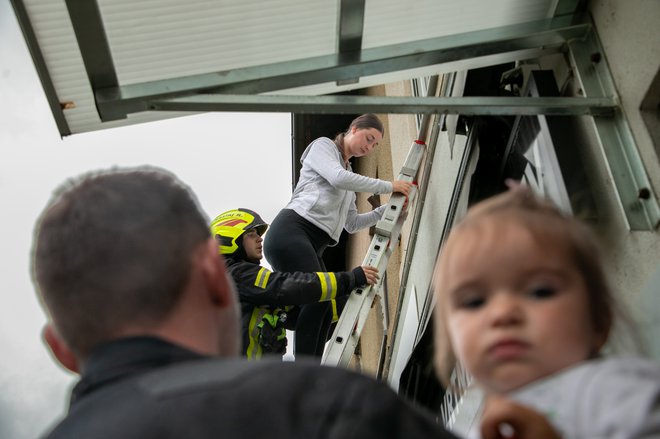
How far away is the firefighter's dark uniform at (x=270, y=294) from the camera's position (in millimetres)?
4246

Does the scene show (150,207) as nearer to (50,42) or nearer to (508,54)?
(50,42)

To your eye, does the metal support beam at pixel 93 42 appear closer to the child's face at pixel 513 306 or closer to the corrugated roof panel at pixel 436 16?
the corrugated roof panel at pixel 436 16

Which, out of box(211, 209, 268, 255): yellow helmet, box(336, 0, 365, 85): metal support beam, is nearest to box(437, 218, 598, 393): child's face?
box(336, 0, 365, 85): metal support beam

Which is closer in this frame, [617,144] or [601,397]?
[601,397]

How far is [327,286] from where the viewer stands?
429 cm

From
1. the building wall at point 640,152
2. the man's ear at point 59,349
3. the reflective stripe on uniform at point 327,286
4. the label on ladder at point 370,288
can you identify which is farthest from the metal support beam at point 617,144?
the label on ladder at point 370,288

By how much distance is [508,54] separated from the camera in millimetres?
3043

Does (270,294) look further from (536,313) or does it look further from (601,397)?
(601,397)

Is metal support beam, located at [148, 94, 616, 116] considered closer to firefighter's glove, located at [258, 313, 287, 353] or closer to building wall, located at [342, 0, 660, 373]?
building wall, located at [342, 0, 660, 373]

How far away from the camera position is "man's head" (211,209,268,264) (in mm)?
4527

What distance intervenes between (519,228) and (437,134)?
12.7ft

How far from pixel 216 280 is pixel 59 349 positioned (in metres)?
0.34

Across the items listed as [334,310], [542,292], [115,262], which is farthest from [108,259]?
[334,310]

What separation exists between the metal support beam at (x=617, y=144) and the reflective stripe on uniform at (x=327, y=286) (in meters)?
2.10
